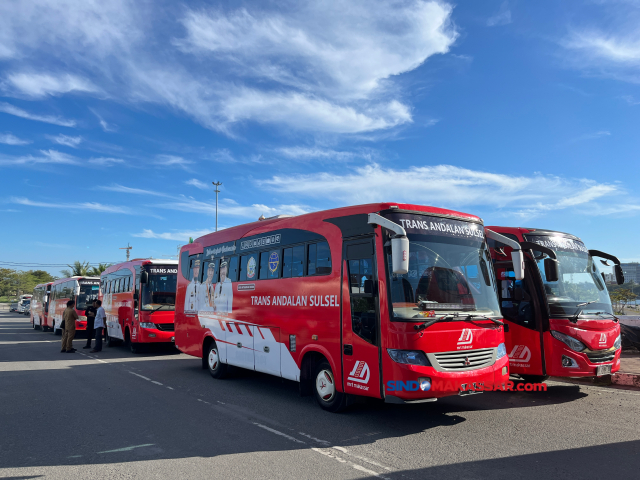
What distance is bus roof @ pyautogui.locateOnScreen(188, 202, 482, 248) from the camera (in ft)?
22.5

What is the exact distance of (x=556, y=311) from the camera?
334 inches

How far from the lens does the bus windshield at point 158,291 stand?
618 inches

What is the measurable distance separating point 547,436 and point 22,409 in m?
8.02

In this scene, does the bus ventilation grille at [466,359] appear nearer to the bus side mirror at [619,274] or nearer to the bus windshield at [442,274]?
the bus windshield at [442,274]

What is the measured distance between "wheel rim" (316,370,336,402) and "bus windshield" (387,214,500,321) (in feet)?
6.01

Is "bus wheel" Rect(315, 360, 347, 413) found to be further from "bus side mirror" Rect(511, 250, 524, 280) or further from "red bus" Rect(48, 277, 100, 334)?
"red bus" Rect(48, 277, 100, 334)

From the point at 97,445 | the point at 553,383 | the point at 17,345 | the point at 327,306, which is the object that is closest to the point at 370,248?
the point at 327,306

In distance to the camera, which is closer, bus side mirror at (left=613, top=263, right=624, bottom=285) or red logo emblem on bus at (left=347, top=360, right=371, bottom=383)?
red logo emblem on bus at (left=347, top=360, right=371, bottom=383)

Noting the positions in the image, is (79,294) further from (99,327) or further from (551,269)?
(551,269)

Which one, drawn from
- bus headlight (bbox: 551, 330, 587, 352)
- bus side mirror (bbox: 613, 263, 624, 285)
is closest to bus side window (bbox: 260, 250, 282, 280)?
bus headlight (bbox: 551, 330, 587, 352)

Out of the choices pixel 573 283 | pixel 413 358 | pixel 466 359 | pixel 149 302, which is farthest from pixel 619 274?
pixel 149 302

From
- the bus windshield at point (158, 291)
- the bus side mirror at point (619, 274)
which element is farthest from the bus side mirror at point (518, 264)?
the bus windshield at point (158, 291)

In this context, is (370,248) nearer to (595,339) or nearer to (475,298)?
(475,298)

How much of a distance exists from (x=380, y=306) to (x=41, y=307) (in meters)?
31.2
